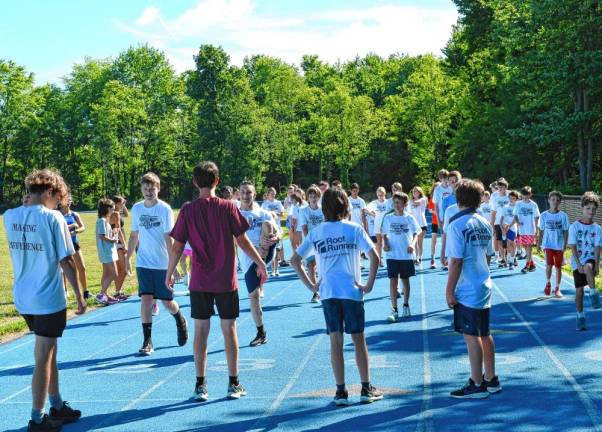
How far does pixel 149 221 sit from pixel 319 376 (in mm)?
3080

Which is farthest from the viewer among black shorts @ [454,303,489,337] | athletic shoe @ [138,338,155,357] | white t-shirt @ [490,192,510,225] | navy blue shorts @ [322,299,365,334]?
white t-shirt @ [490,192,510,225]

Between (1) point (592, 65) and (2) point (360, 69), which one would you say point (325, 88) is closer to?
(2) point (360, 69)

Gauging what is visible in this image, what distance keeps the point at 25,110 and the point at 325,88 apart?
32.4 metres

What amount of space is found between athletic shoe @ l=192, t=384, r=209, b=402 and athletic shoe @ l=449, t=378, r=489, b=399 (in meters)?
2.27

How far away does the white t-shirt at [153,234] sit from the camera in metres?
9.67

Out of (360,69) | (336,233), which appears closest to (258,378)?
(336,233)

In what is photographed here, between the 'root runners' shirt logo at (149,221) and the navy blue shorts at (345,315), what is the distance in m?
3.55

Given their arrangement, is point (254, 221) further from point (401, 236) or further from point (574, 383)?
point (574, 383)

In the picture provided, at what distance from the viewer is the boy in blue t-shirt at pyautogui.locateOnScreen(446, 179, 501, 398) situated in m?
6.89

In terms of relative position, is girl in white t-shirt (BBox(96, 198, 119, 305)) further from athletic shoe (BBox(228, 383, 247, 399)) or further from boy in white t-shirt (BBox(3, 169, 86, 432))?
boy in white t-shirt (BBox(3, 169, 86, 432))

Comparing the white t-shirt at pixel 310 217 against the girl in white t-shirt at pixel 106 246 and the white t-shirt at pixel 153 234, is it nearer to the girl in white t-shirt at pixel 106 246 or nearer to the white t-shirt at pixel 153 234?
the girl in white t-shirt at pixel 106 246

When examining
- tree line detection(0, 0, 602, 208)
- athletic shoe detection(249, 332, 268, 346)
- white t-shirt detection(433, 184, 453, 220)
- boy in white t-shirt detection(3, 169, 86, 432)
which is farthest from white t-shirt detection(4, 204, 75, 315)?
tree line detection(0, 0, 602, 208)

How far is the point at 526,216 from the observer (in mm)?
17891

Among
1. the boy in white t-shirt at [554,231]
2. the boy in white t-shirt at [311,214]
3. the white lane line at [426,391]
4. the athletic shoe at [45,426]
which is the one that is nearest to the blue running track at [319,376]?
the white lane line at [426,391]
